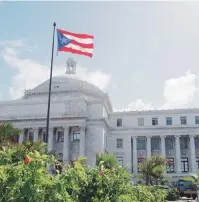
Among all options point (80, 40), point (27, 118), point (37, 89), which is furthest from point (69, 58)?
point (80, 40)

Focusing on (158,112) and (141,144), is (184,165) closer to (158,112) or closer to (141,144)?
(141,144)

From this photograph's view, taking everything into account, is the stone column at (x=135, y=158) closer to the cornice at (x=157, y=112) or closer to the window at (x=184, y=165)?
the cornice at (x=157, y=112)

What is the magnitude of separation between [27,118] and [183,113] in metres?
28.1

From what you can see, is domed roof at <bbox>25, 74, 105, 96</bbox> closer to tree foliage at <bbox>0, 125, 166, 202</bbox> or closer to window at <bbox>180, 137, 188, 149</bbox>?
window at <bbox>180, 137, 188, 149</bbox>

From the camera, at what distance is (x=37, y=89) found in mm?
58594

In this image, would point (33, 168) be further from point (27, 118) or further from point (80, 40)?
point (27, 118)

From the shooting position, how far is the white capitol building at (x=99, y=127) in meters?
49.3

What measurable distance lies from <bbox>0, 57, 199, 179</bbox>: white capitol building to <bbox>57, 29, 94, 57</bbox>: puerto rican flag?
81.6 feet

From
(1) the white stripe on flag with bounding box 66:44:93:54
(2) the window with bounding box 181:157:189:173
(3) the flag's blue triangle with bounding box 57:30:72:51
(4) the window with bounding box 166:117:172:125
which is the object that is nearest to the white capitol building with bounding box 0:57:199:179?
(4) the window with bounding box 166:117:172:125

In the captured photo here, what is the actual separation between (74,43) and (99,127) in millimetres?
26975

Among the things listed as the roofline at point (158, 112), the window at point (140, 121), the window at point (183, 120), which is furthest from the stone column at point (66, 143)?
the window at point (183, 120)

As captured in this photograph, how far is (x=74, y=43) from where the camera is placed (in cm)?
2427

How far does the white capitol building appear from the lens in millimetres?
49281

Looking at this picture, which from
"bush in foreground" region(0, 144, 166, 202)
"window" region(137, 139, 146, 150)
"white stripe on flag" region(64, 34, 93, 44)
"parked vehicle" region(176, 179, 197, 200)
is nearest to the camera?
"bush in foreground" region(0, 144, 166, 202)
